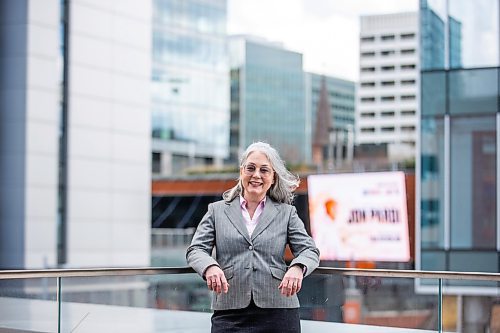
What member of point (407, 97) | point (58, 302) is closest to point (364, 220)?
point (58, 302)

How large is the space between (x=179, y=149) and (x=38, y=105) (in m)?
24.4

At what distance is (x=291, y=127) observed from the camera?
52.7 m

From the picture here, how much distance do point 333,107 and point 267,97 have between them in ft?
13.1

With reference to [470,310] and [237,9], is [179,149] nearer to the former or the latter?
[237,9]

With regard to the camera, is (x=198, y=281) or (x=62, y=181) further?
(x=62, y=181)

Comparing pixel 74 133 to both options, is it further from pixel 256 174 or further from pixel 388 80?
pixel 388 80

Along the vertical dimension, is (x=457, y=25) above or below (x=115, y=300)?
above

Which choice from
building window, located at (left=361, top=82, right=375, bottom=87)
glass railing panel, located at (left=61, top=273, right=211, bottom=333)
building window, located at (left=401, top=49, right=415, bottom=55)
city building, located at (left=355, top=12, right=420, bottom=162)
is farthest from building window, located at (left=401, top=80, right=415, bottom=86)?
glass railing panel, located at (left=61, top=273, right=211, bottom=333)

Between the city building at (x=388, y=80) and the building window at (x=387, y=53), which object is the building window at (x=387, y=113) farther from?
the building window at (x=387, y=53)

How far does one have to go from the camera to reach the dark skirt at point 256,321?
3.55m

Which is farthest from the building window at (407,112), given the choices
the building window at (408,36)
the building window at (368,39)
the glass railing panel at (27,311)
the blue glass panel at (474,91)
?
the glass railing panel at (27,311)

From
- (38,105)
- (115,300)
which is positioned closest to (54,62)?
(38,105)

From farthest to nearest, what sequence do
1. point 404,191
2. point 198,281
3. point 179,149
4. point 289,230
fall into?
point 179,149 → point 404,191 → point 198,281 → point 289,230

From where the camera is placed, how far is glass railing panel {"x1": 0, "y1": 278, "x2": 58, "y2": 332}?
5.04m
